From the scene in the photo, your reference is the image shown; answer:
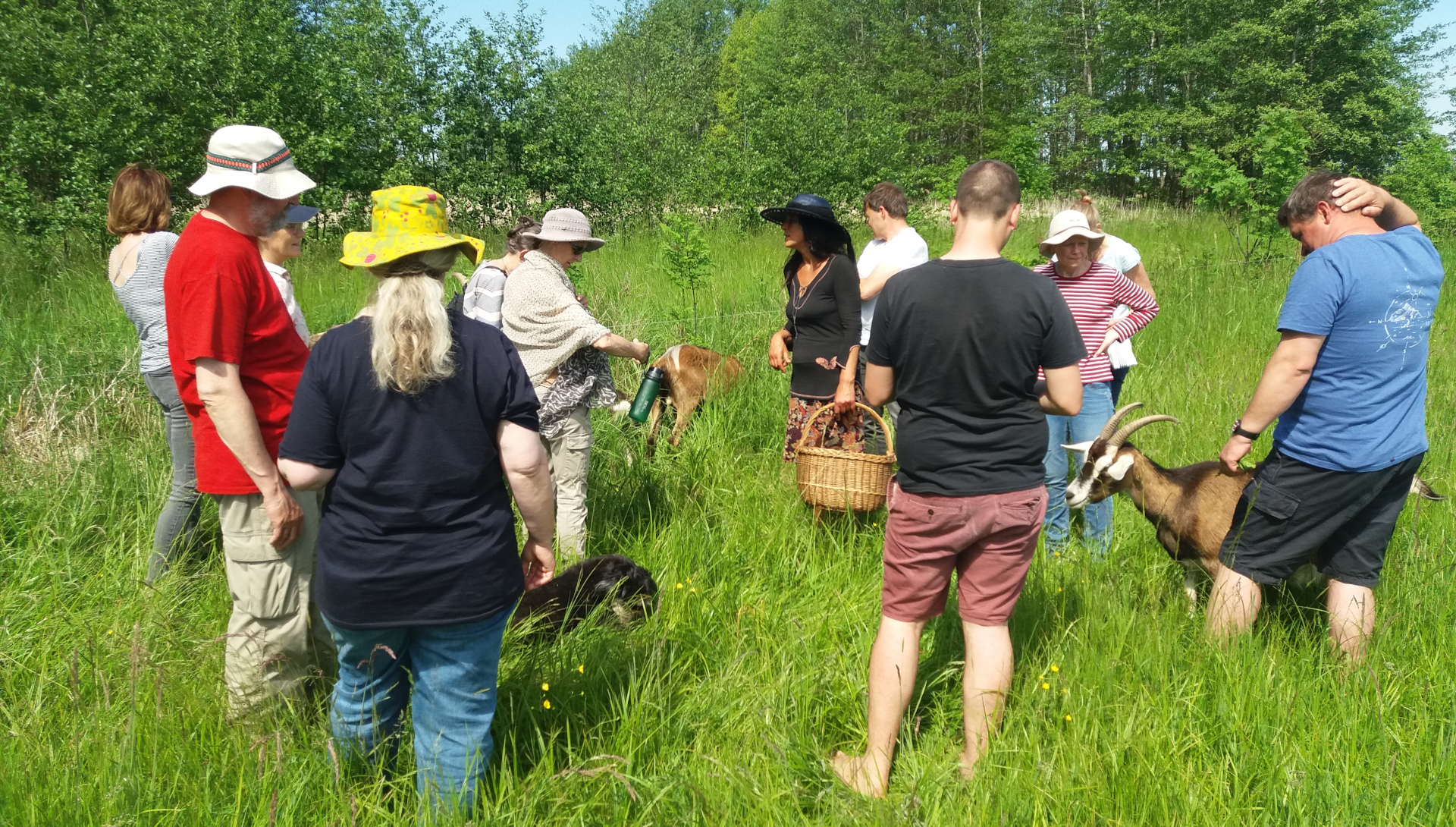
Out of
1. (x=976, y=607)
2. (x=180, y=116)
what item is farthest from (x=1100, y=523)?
(x=180, y=116)

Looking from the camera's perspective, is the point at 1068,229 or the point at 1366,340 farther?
the point at 1068,229

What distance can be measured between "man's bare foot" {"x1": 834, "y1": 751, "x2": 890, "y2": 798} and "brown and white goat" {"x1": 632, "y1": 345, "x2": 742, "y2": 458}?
3.75 meters

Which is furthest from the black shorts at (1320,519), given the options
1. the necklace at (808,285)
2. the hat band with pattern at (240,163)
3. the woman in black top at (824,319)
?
the hat band with pattern at (240,163)

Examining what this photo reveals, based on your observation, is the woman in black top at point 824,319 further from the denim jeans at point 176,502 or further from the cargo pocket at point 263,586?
the denim jeans at point 176,502

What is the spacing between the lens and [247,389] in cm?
261

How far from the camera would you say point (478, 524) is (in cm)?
218

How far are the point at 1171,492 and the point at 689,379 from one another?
3.46 metres

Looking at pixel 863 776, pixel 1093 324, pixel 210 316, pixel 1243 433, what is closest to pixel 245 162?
pixel 210 316

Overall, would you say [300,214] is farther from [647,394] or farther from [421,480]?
[421,480]

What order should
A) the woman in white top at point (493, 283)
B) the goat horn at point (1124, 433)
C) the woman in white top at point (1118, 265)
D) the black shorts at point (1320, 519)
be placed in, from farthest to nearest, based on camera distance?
the woman in white top at point (1118, 265) → the woman in white top at point (493, 283) → the goat horn at point (1124, 433) → the black shorts at point (1320, 519)

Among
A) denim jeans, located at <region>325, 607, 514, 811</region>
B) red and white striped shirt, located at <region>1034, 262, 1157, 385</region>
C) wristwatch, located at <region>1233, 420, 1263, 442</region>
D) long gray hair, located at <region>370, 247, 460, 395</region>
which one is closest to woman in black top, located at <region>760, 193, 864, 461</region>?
red and white striped shirt, located at <region>1034, 262, 1157, 385</region>

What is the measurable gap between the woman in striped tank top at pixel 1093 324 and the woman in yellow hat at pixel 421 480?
3045mm

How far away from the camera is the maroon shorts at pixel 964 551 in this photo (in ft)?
8.43

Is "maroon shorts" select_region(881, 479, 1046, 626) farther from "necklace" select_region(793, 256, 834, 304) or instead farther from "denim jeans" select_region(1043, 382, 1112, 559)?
"necklace" select_region(793, 256, 834, 304)
